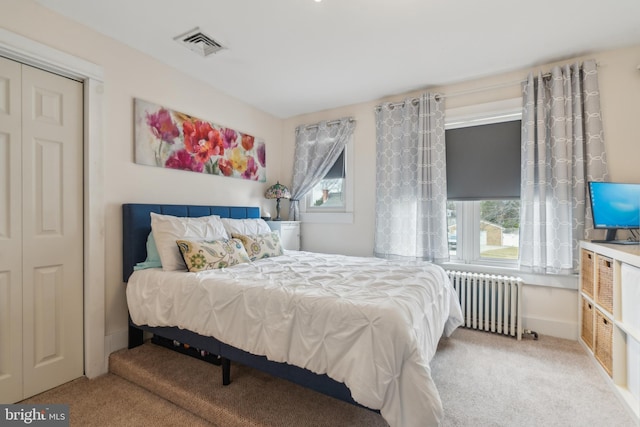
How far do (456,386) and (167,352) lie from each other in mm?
2127

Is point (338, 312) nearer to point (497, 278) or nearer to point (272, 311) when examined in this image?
point (272, 311)

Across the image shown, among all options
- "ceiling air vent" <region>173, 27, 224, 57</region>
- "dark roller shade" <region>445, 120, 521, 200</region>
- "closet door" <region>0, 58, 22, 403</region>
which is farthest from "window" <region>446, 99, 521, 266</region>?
"closet door" <region>0, 58, 22, 403</region>

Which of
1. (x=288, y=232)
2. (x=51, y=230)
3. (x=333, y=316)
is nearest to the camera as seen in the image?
(x=333, y=316)

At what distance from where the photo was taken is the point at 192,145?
287 centimetres

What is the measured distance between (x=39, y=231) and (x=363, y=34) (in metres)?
2.72

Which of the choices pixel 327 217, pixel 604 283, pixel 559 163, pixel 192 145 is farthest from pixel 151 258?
pixel 559 163

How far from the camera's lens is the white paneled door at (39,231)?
178 centimetres

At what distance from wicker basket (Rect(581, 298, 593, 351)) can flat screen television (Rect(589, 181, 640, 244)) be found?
22.1 inches

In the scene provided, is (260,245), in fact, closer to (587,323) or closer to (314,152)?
(314,152)

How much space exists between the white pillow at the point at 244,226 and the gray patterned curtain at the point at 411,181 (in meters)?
1.36

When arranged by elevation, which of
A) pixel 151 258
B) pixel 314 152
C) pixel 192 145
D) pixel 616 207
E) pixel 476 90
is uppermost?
pixel 476 90

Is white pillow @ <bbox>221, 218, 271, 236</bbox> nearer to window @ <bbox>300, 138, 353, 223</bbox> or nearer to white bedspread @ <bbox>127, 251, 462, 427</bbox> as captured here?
white bedspread @ <bbox>127, 251, 462, 427</bbox>

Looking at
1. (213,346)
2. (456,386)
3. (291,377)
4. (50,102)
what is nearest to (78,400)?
(213,346)

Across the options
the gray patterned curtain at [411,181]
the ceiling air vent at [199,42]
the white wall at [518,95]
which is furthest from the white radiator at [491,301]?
the ceiling air vent at [199,42]
